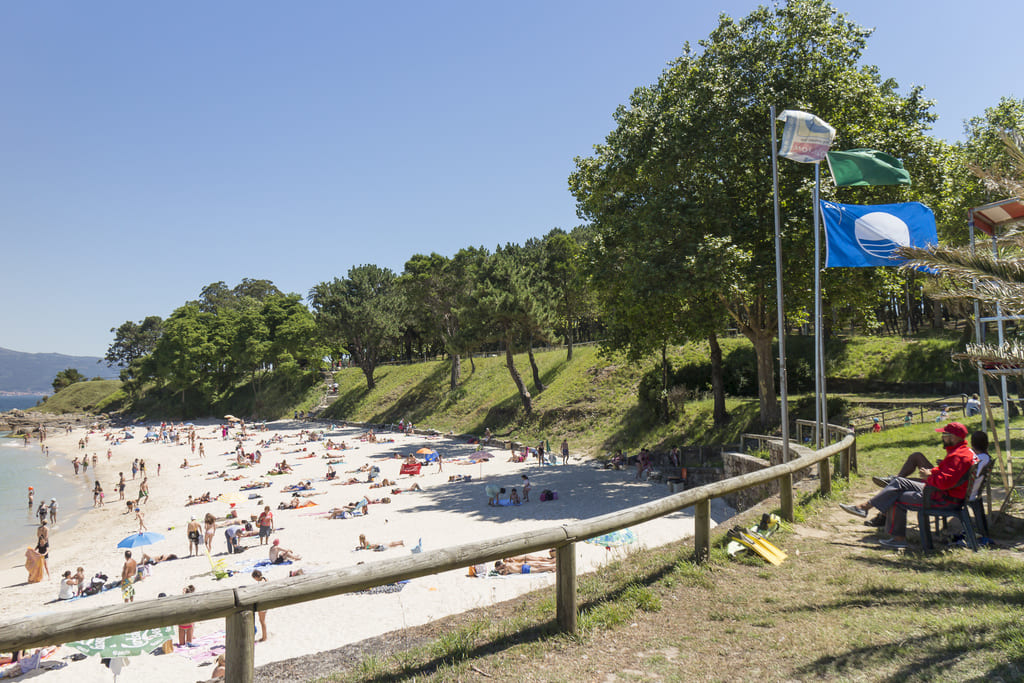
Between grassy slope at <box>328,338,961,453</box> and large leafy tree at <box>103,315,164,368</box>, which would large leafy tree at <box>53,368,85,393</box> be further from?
grassy slope at <box>328,338,961,453</box>

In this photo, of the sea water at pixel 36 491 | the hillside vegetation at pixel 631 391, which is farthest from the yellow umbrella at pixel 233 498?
the hillside vegetation at pixel 631 391

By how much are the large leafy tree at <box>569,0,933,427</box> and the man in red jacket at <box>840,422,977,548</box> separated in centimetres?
1139

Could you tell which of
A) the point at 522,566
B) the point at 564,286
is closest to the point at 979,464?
the point at 522,566

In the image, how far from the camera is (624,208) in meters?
22.5

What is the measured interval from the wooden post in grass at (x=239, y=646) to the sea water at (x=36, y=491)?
25795mm

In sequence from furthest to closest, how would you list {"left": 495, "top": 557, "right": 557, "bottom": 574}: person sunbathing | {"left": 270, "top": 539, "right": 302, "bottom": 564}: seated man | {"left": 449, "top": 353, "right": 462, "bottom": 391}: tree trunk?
{"left": 449, "top": 353, "right": 462, "bottom": 391}: tree trunk → {"left": 270, "top": 539, "right": 302, "bottom": 564}: seated man → {"left": 495, "top": 557, "right": 557, "bottom": 574}: person sunbathing

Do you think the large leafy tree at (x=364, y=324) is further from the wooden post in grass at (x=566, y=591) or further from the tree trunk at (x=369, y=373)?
the wooden post in grass at (x=566, y=591)

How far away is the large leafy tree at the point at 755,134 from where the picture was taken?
18359 mm

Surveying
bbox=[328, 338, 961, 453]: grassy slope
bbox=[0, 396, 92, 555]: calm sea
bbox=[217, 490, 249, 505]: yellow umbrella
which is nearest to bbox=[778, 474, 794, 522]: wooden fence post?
bbox=[328, 338, 961, 453]: grassy slope

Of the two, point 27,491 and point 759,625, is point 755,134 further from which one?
point 27,491

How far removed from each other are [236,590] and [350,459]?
3384 cm

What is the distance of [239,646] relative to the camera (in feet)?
10.9

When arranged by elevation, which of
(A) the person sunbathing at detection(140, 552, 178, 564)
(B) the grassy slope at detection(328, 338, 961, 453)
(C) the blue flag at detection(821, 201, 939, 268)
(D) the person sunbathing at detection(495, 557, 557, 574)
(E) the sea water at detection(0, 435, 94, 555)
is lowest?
(E) the sea water at detection(0, 435, 94, 555)

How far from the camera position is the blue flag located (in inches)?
430
